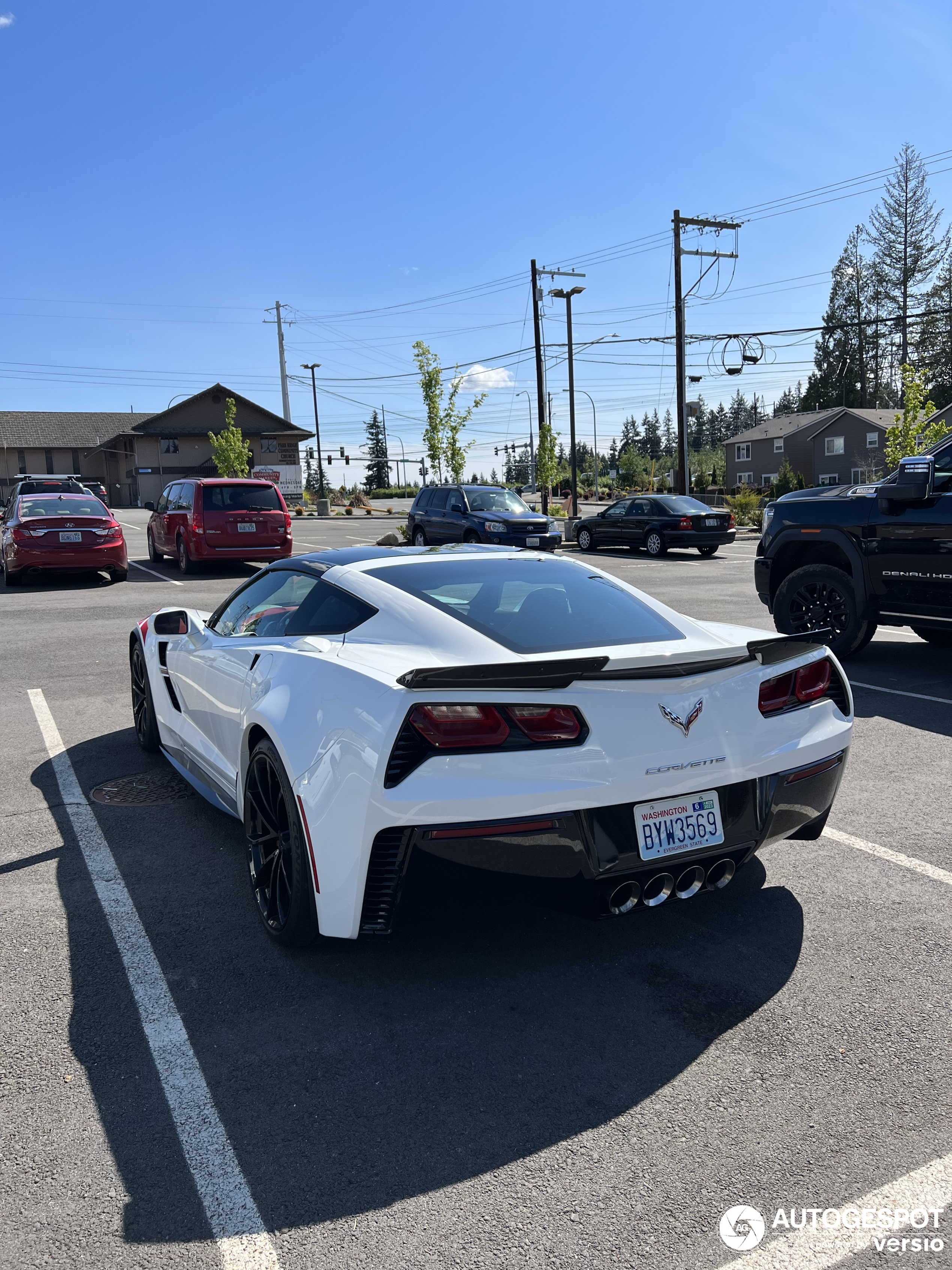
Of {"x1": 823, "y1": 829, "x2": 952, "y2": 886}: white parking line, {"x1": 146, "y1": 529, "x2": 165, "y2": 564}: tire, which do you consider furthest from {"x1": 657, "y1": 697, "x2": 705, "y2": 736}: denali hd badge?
{"x1": 146, "y1": 529, "x2": 165, "y2": 564}: tire

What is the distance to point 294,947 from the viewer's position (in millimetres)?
3449

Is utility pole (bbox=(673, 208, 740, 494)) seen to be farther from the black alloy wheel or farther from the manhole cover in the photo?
Result: the manhole cover

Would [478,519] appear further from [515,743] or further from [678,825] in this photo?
[515,743]

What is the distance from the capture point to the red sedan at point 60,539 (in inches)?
623

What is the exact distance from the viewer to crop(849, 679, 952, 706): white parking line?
7363 mm

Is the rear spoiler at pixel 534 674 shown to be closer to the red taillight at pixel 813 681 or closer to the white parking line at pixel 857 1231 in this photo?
the red taillight at pixel 813 681

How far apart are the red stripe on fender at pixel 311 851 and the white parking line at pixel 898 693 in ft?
17.7

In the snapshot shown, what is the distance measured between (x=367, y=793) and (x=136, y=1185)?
1.14 m

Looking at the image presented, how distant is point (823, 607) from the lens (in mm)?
8961

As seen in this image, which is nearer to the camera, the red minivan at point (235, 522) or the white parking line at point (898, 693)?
the white parking line at point (898, 693)

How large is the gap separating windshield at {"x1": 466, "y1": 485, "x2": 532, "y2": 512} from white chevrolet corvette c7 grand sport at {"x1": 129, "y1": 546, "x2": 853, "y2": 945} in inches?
722

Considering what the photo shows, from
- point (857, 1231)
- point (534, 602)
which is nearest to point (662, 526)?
point (534, 602)

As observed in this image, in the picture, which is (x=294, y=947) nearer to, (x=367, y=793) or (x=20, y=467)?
(x=367, y=793)

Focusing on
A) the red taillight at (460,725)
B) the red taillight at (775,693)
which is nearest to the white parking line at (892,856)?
the red taillight at (775,693)
